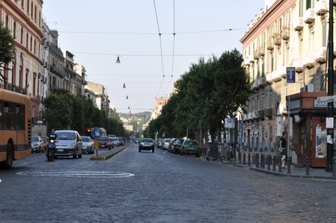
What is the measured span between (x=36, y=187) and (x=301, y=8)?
3517 cm

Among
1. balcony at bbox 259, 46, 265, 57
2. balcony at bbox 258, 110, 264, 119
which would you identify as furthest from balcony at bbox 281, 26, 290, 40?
balcony at bbox 258, 110, 264, 119

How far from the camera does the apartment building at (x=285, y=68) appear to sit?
26375 millimetres

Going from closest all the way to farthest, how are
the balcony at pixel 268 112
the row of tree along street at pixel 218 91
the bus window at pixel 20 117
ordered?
the bus window at pixel 20 117
the row of tree along street at pixel 218 91
the balcony at pixel 268 112

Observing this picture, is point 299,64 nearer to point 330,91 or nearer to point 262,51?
point 262,51

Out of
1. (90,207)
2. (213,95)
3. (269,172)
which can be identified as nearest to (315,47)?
(213,95)

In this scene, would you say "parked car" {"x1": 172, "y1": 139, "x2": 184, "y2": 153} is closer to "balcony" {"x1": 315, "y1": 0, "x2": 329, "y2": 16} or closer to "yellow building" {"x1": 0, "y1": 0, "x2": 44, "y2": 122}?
"yellow building" {"x1": 0, "y1": 0, "x2": 44, "y2": 122}

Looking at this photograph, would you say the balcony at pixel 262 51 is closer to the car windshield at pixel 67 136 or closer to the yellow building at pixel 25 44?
the yellow building at pixel 25 44

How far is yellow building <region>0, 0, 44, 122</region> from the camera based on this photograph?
5409 centimetres

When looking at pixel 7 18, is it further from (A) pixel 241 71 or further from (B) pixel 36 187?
(B) pixel 36 187

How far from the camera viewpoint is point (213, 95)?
4303 centimetres

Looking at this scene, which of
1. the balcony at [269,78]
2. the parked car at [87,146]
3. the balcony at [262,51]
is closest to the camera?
the parked car at [87,146]

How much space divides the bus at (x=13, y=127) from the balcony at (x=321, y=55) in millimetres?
21948

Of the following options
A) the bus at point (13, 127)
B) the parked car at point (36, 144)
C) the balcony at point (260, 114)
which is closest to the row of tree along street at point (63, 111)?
the parked car at point (36, 144)

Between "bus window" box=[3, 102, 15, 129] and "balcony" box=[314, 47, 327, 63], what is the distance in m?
23.3
